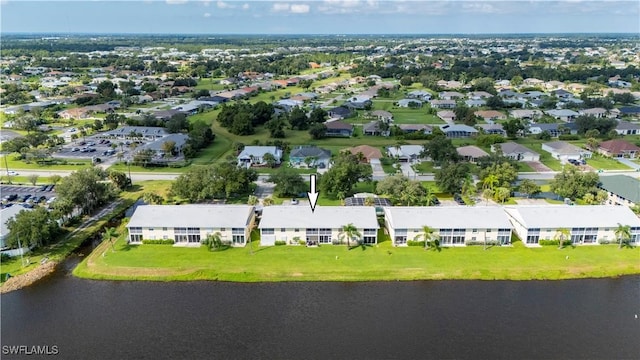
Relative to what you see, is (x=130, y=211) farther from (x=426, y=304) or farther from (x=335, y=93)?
(x=335, y=93)

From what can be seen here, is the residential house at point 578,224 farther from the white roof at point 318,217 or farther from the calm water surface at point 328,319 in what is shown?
the white roof at point 318,217

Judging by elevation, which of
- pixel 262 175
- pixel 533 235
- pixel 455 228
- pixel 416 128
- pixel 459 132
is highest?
pixel 416 128

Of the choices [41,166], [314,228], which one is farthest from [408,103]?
[41,166]

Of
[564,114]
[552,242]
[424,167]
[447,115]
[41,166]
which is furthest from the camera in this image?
[447,115]

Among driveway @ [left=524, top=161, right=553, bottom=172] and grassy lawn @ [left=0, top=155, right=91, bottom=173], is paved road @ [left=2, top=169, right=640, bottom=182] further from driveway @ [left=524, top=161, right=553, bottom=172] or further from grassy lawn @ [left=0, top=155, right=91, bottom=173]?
grassy lawn @ [left=0, top=155, right=91, bottom=173]

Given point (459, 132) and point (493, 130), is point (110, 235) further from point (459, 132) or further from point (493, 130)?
point (493, 130)

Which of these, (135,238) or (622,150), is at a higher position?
(622,150)

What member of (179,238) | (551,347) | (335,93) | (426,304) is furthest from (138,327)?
(335,93)
